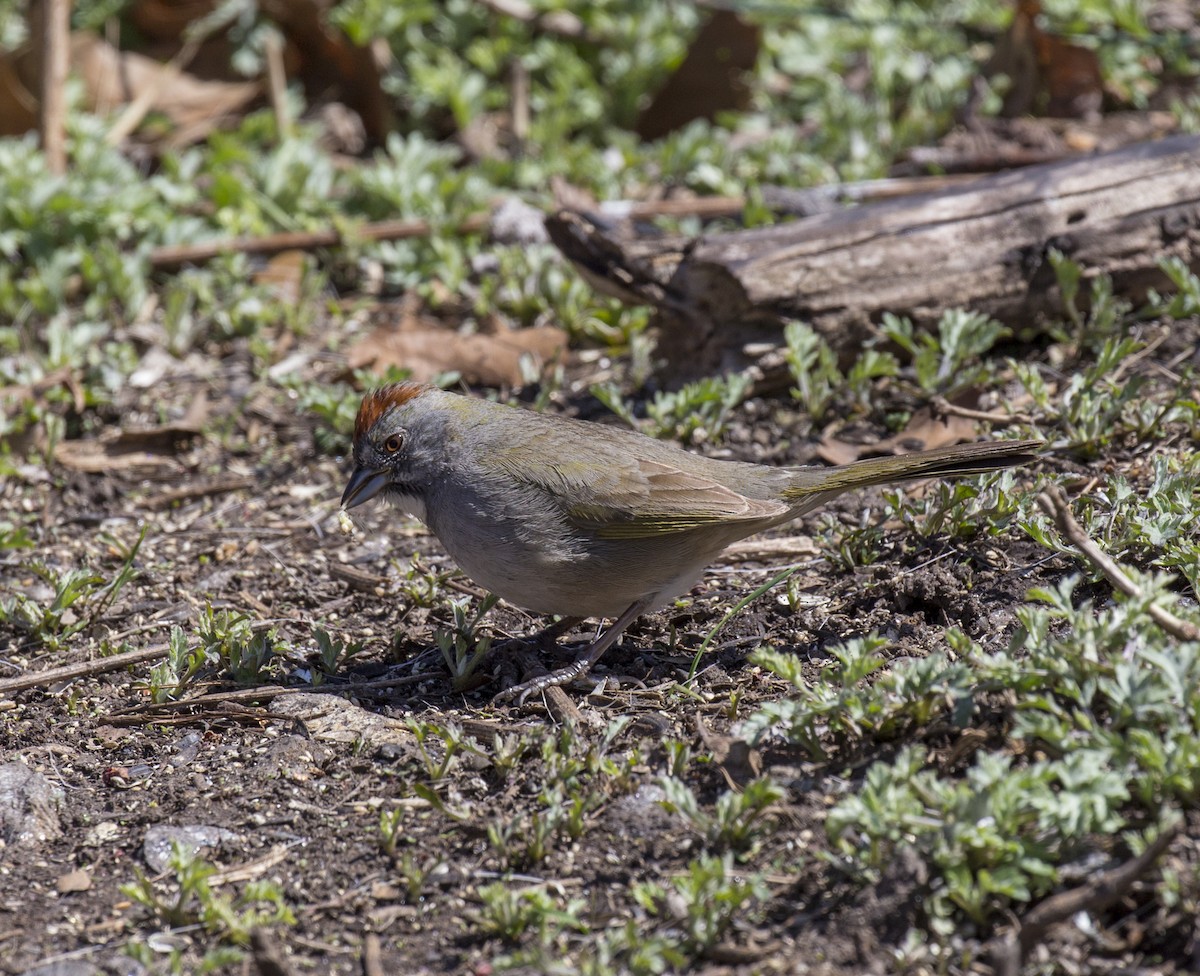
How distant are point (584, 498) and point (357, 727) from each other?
1089 millimetres

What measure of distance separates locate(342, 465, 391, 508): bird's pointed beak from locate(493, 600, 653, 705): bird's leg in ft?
3.20

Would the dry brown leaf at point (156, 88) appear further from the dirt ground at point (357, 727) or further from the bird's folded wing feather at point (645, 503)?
the bird's folded wing feather at point (645, 503)

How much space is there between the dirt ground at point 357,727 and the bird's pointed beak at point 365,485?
38 cm

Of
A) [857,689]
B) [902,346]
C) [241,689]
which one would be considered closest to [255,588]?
[241,689]

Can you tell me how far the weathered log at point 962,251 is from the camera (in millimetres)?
5816

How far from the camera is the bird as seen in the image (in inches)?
176

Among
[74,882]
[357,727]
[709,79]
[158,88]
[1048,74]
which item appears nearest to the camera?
Answer: [74,882]

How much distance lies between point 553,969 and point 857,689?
1215mm

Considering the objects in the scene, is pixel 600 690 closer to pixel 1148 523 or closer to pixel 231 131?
pixel 1148 523

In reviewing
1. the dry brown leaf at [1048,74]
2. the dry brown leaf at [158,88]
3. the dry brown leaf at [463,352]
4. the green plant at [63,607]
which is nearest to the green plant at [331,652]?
the green plant at [63,607]

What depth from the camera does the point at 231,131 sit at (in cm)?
888

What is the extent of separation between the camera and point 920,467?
4480mm

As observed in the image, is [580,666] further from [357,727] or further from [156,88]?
[156,88]

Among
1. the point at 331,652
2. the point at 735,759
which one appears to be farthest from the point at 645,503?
the point at 331,652
